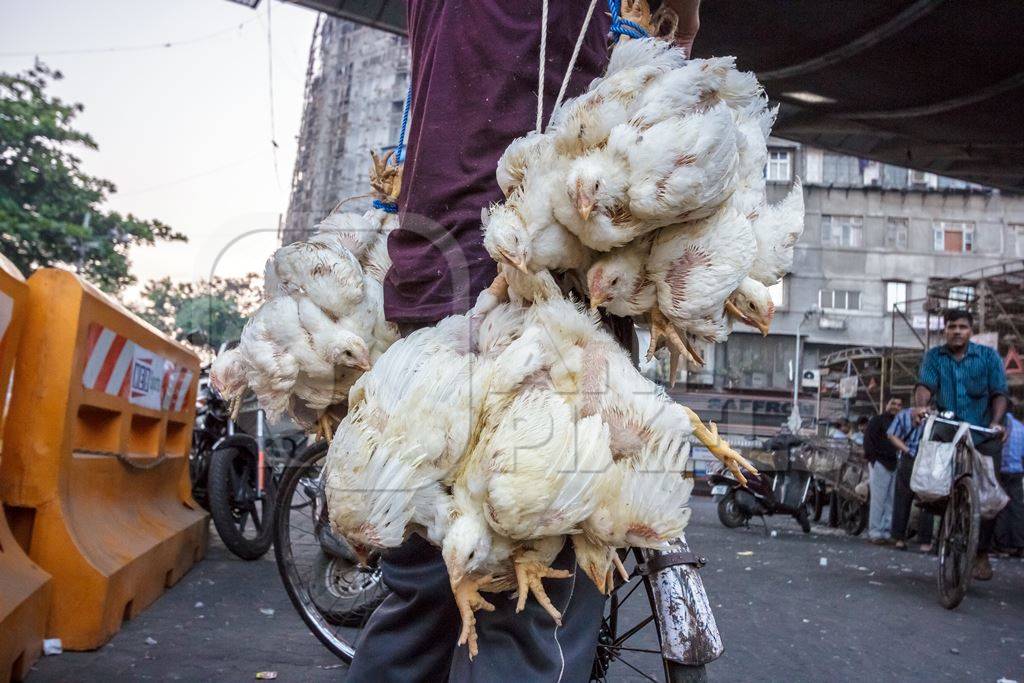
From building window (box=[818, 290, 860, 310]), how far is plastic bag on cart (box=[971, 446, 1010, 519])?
103 feet

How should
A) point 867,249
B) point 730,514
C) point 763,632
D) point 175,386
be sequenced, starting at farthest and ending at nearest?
point 867,249
point 730,514
point 175,386
point 763,632

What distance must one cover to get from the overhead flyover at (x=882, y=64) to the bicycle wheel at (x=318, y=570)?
10.9ft

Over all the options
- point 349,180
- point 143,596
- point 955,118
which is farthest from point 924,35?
point 349,180

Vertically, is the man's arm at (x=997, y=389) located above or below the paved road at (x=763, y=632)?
above

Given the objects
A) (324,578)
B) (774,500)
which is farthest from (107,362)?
(774,500)

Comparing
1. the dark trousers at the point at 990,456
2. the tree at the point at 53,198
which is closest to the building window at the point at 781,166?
the tree at the point at 53,198

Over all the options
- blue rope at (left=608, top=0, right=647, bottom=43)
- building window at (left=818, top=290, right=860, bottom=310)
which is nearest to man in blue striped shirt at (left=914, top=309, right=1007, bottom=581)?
blue rope at (left=608, top=0, right=647, bottom=43)

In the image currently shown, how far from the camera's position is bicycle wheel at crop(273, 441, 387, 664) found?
3209 millimetres

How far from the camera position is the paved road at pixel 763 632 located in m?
3.03

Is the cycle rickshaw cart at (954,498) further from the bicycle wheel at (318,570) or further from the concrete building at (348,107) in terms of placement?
the concrete building at (348,107)

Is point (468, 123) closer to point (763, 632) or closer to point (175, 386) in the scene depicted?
point (763, 632)

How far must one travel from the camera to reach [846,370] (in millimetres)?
22172

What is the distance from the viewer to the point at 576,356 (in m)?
1.43

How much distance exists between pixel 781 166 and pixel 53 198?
2814cm
